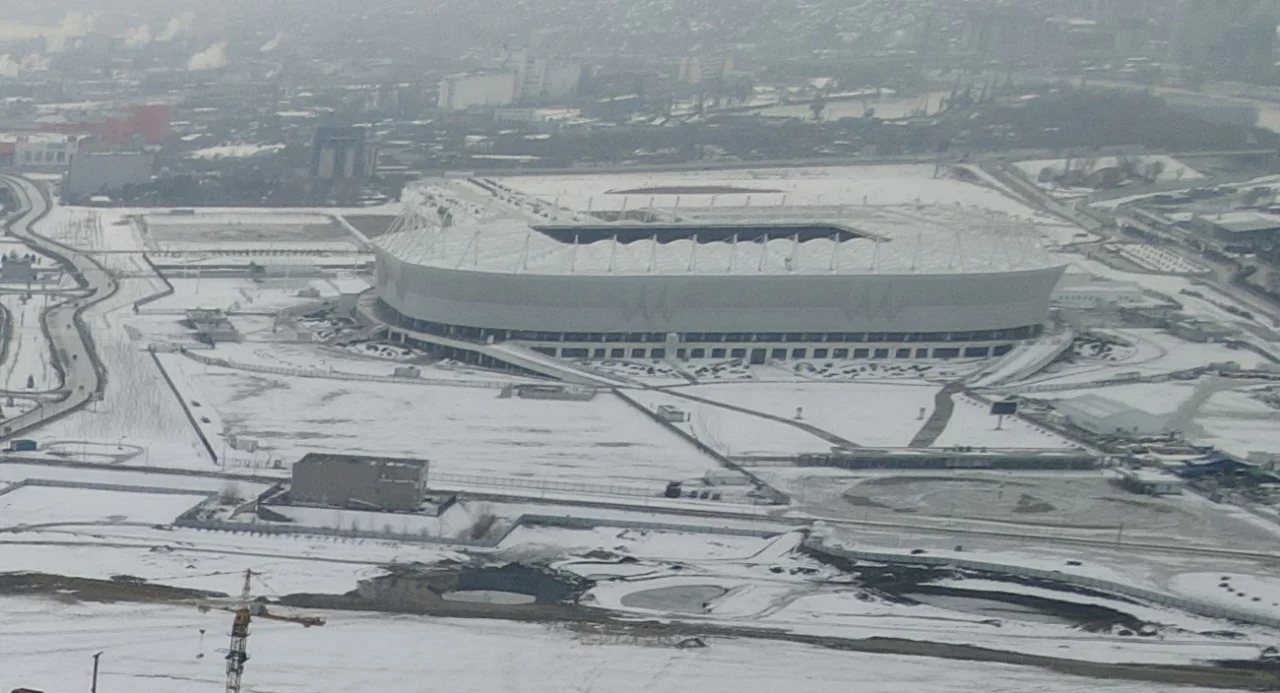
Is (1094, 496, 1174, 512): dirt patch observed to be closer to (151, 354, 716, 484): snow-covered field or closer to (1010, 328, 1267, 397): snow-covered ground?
(151, 354, 716, 484): snow-covered field

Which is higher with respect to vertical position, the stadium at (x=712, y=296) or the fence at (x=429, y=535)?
the stadium at (x=712, y=296)

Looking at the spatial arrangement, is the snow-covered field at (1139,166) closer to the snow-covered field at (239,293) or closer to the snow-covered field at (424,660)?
the snow-covered field at (239,293)

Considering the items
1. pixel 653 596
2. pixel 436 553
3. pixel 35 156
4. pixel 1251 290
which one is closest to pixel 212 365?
pixel 436 553

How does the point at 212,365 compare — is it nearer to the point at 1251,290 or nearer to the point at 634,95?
the point at 1251,290

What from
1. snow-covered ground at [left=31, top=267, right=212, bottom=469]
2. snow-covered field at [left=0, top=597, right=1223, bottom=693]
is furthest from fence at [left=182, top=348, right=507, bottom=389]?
snow-covered field at [left=0, top=597, right=1223, bottom=693]

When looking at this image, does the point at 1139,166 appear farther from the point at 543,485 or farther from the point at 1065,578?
the point at 1065,578

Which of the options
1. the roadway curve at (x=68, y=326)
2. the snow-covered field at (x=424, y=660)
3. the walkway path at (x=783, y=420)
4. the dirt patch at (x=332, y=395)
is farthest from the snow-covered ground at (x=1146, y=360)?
the snow-covered field at (x=424, y=660)
